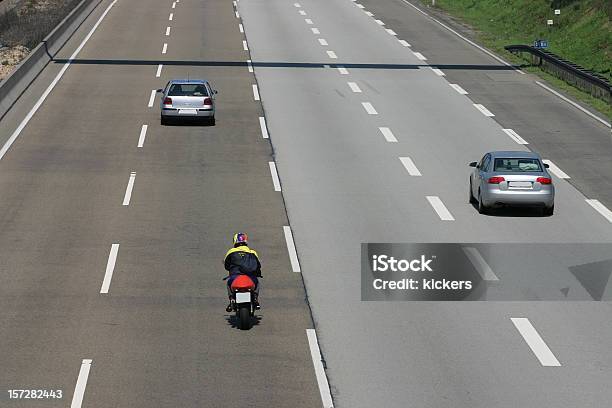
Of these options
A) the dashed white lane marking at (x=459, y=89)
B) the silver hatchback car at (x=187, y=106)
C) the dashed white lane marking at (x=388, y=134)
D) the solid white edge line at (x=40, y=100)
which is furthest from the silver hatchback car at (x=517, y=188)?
the dashed white lane marking at (x=459, y=89)

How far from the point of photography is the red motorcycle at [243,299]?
19156 mm

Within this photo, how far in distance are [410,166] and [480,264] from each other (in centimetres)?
1115

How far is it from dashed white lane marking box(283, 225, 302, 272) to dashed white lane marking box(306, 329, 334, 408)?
4.33m

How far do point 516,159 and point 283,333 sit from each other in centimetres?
1144

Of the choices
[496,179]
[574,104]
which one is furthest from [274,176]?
[574,104]

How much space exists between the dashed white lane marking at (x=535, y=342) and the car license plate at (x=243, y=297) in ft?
14.1

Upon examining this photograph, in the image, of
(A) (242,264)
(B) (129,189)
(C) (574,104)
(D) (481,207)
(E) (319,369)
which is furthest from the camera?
(C) (574,104)

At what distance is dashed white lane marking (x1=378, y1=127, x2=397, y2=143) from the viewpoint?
129ft

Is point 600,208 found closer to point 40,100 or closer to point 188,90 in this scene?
point 188,90

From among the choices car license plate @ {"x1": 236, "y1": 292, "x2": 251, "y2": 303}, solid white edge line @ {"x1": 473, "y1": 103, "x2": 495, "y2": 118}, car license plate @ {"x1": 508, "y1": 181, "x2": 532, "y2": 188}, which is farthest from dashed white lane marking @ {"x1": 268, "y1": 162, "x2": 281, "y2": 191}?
car license plate @ {"x1": 236, "y1": 292, "x2": 251, "y2": 303}

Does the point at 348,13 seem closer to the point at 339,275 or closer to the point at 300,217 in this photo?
the point at 300,217

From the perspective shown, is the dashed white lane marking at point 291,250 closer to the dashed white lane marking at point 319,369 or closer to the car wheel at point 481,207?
the dashed white lane marking at point 319,369

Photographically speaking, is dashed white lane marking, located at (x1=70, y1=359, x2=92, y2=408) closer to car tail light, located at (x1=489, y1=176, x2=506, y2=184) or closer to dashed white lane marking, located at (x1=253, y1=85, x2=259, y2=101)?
car tail light, located at (x1=489, y1=176, x2=506, y2=184)

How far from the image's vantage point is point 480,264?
24.4 m
